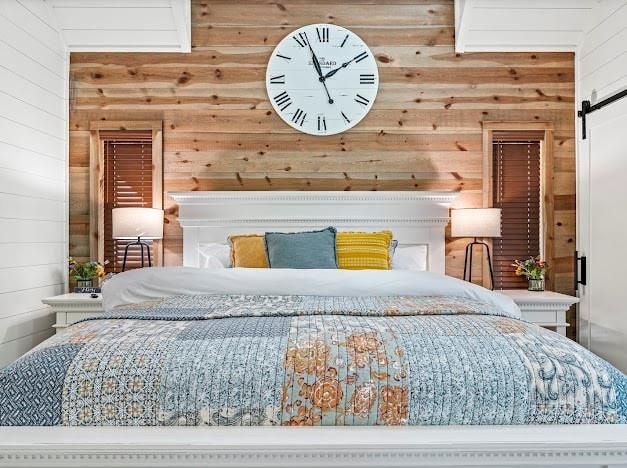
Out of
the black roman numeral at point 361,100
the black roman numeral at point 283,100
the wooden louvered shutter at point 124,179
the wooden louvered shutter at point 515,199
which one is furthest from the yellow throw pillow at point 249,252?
the wooden louvered shutter at point 515,199

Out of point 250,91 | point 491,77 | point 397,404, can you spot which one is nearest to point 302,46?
point 250,91

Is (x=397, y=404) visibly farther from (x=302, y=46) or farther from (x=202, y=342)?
(x=302, y=46)

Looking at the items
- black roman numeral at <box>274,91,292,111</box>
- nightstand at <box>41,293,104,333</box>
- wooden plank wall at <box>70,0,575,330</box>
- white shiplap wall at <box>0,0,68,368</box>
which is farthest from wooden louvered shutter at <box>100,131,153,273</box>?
black roman numeral at <box>274,91,292,111</box>

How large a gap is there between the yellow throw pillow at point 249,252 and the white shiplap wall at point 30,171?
1.25 m

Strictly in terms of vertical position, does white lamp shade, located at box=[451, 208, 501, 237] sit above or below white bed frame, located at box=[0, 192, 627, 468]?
above

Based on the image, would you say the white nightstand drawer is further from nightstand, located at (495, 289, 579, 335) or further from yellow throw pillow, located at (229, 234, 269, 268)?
yellow throw pillow, located at (229, 234, 269, 268)

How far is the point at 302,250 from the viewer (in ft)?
9.81

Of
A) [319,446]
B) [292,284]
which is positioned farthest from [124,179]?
[319,446]

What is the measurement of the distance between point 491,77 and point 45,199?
9.99ft

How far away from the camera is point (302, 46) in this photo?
12.3 feet

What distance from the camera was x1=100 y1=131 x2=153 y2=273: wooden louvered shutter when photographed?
378cm

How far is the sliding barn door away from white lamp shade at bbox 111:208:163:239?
279cm

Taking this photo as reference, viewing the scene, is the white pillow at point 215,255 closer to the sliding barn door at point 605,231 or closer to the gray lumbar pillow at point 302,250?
the gray lumbar pillow at point 302,250

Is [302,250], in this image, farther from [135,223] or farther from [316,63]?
[316,63]
